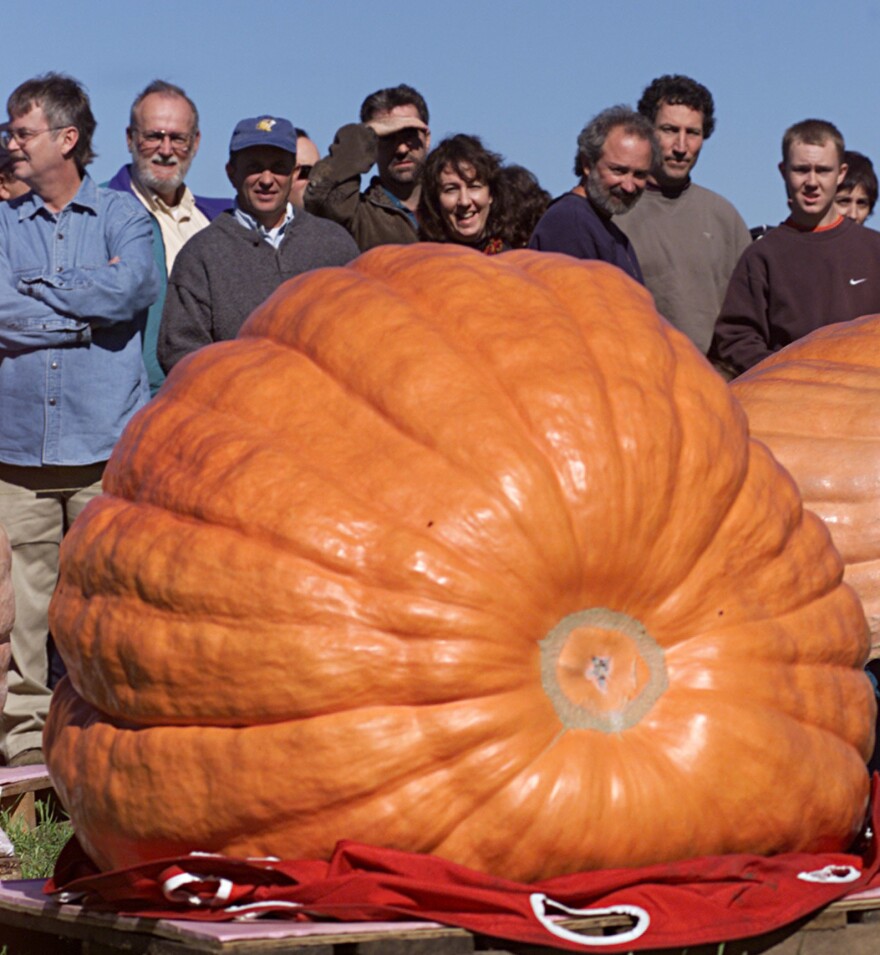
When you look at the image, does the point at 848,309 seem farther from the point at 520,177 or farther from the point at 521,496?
the point at 521,496

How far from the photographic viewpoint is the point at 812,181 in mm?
6484

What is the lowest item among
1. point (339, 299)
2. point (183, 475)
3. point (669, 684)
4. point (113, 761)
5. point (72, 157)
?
point (113, 761)

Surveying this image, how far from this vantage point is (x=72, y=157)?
6.21m

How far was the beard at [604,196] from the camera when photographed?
636 cm

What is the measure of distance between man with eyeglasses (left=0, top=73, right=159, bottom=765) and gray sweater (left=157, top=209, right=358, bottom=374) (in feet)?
0.49

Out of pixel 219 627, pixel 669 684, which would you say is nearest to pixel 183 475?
pixel 219 627

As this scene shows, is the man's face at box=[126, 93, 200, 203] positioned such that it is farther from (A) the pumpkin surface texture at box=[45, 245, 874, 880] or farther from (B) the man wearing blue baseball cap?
(A) the pumpkin surface texture at box=[45, 245, 874, 880]

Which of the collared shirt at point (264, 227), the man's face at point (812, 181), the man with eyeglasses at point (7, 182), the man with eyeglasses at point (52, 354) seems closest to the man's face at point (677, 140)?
the man's face at point (812, 181)

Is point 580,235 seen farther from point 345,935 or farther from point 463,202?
point 345,935

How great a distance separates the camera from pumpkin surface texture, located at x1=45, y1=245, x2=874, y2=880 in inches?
110

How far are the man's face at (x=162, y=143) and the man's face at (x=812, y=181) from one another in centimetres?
249

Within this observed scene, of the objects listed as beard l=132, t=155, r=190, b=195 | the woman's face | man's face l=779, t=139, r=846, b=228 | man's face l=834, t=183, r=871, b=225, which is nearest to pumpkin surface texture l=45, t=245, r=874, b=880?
the woman's face

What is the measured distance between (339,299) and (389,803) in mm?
1036

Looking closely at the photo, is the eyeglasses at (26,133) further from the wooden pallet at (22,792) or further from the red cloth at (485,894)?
the red cloth at (485,894)
